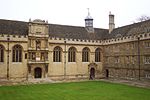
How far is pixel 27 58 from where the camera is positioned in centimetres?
3156

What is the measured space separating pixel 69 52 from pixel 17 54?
907 centimetres

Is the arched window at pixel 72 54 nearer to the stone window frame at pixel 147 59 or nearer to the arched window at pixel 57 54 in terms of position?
the arched window at pixel 57 54

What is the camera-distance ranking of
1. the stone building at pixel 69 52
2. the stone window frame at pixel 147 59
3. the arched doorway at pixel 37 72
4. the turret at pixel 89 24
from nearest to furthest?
the stone window frame at pixel 147 59 < the stone building at pixel 69 52 < the arched doorway at pixel 37 72 < the turret at pixel 89 24

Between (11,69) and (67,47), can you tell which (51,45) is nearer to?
(67,47)

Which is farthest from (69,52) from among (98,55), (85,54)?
(98,55)

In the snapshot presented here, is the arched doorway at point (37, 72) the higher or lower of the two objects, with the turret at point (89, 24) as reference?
lower

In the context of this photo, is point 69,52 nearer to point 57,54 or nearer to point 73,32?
point 57,54

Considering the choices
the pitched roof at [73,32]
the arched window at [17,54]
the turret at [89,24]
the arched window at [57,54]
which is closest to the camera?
the arched window at [17,54]

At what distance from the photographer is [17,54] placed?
3125 cm

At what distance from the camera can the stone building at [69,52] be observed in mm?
30233

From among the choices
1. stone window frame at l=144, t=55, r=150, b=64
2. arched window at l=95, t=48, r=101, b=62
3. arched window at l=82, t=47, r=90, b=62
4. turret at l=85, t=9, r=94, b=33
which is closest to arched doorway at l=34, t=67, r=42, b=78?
arched window at l=82, t=47, r=90, b=62

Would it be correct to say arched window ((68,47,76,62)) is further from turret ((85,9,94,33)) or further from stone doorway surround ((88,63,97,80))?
Result: turret ((85,9,94,33))

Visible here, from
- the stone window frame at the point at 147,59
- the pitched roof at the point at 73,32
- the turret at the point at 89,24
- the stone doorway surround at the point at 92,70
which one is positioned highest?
the turret at the point at 89,24

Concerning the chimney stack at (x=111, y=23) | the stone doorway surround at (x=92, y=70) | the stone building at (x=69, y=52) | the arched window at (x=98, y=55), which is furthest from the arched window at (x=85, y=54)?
the chimney stack at (x=111, y=23)
